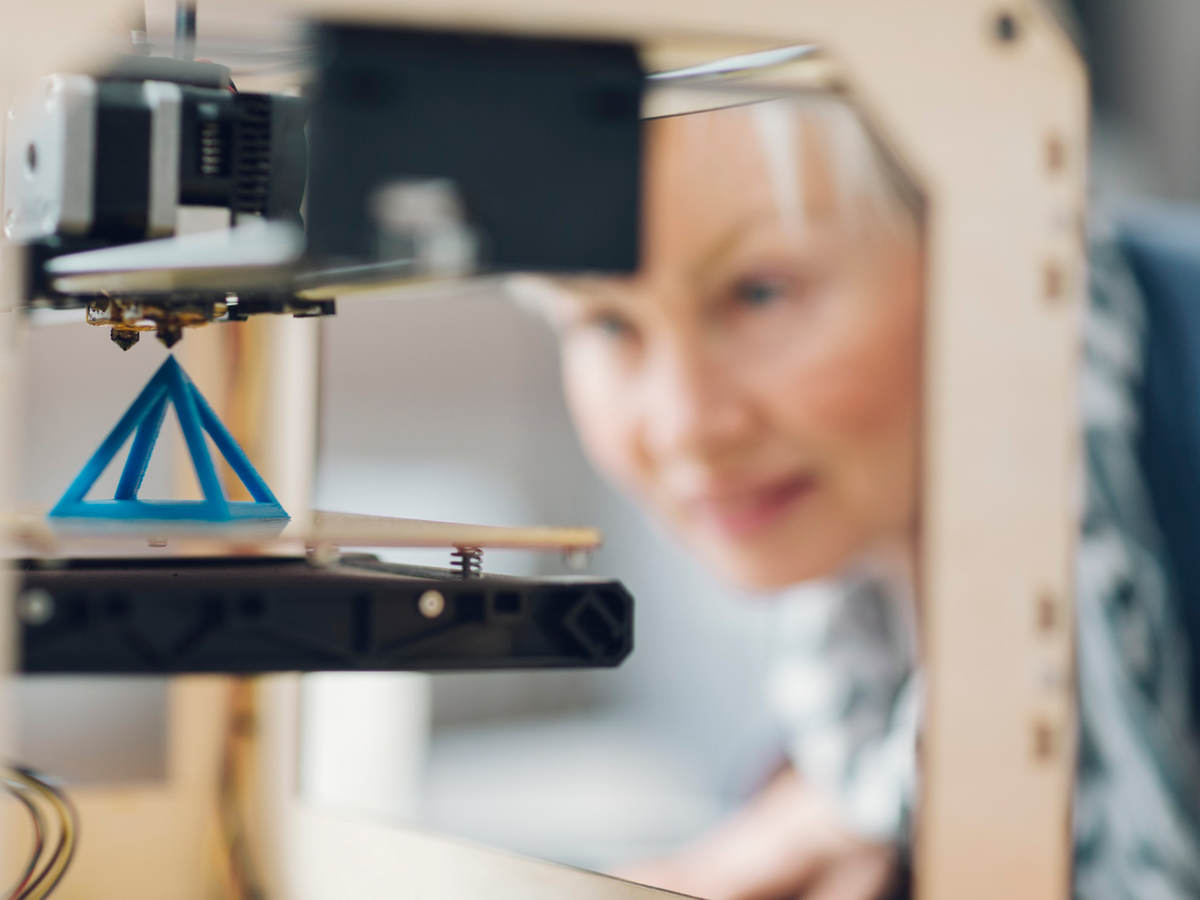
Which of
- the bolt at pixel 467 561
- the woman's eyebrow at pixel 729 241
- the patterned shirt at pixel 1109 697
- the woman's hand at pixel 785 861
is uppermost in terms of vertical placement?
the woman's eyebrow at pixel 729 241

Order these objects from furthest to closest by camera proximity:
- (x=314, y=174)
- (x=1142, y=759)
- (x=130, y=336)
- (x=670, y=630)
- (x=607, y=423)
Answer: (x=670, y=630), (x=607, y=423), (x=1142, y=759), (x=130, y=336), (x=314, y=174)

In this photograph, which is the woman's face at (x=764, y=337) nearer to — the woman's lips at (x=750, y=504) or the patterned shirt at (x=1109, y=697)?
the woman's lips at (x=750, y=504)

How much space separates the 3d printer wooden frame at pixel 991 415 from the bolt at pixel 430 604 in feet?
0.86

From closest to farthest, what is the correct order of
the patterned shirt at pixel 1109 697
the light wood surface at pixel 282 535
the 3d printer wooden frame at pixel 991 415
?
the light wood surface at pixel 282 535 < the 3d printer wooden frame at pixel 991 415 < the patterned shirt at pixel 1109 697

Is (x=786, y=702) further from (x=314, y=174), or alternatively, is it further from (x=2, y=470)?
(x=314, y=174)

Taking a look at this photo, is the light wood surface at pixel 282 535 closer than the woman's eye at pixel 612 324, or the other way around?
the light wood surface at pixel 282 535

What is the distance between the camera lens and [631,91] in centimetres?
26

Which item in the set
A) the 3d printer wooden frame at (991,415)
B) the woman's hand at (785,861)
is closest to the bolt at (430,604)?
the 3d printer wooden frame at (991,415)

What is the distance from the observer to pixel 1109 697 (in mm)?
743

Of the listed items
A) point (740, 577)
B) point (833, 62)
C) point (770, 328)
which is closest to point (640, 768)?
point (740, 577)

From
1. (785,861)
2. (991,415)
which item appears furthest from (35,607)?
(785,861)

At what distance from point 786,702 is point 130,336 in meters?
0.71

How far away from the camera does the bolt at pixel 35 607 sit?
11.7 inches

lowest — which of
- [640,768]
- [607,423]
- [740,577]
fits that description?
[640,768]
